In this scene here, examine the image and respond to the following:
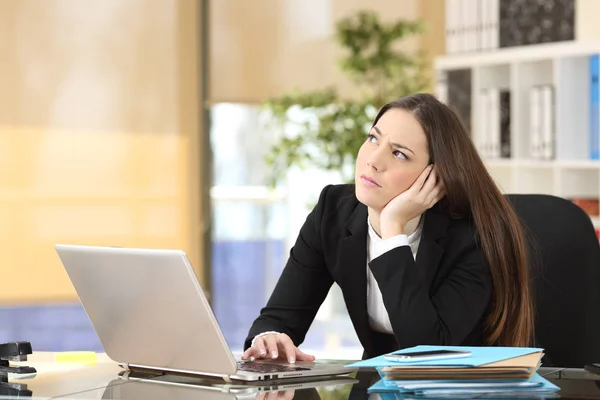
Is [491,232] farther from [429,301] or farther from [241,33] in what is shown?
[241,33]

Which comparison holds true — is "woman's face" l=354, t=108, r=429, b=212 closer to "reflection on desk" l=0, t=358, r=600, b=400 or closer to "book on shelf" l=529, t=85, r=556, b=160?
"reflection on desk" l=0, t=358, r=600, b=400

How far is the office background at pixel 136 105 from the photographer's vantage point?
16.7 ft

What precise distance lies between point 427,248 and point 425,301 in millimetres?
150

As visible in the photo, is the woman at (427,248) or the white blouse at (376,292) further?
the white blouse at (376,292)

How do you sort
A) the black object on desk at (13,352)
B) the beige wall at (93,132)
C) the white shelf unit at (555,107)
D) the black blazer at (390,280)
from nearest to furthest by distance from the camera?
the black object on desk at (13,352)
the black blazer at (390,280)
the white shelf unit at (555,107)
the beige wall at (93,132)

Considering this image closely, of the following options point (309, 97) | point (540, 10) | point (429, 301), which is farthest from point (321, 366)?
point (309, 97)

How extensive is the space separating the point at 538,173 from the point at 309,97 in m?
1.26

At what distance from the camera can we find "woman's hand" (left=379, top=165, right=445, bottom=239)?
2.16m

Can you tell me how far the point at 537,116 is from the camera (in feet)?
14.1

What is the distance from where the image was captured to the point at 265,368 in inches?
72.3

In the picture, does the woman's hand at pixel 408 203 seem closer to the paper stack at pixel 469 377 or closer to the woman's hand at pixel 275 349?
the woman's hand at pixel 275 349

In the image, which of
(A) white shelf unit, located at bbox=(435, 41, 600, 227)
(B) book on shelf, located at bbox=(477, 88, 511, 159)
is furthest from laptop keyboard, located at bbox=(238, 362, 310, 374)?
(B) book on shelf, located at bbox=(477, 88, 511, 159)

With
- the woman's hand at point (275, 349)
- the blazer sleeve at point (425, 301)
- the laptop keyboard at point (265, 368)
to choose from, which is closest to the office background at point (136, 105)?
the blazer sleeve at point (425, 301)

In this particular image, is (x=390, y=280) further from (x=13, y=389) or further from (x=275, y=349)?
(x=13, y=389)
